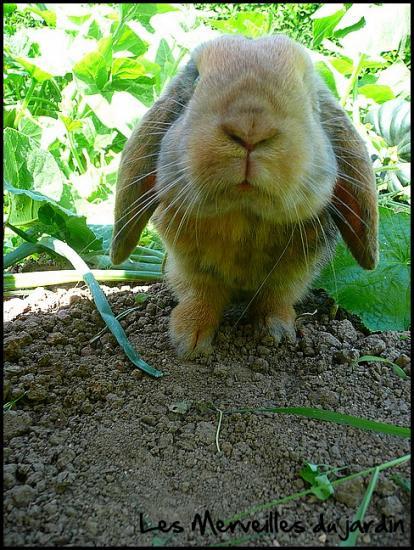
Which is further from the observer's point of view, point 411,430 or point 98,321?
point 98,321

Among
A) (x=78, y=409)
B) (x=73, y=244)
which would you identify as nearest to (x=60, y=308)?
(x=73, y=244)

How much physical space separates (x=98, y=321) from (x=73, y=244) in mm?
725

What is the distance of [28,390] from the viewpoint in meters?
2.12

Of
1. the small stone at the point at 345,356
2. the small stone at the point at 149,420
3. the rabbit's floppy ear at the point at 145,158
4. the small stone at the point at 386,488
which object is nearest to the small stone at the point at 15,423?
the small stone at the point at 149,420

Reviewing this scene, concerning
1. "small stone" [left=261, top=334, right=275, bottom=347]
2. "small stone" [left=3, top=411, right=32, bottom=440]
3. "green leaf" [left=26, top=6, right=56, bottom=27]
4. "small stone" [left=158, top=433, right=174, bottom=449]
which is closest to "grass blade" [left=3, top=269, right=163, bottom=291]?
"small stone" [left=261, top=334, right=275, bottom=347]

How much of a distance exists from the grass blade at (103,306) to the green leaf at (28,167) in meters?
0.45

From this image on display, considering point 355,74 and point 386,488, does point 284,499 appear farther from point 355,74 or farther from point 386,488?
point 355,74

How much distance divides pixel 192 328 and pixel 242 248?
424 millimetres

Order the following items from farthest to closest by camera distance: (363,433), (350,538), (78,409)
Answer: (78,409) < (363,433) < (350,538)

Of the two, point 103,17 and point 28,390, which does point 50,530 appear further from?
point 103,17

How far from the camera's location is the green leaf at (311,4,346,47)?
12.5 ft

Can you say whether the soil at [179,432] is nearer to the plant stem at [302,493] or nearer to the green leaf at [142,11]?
the plant stem at [302,493]

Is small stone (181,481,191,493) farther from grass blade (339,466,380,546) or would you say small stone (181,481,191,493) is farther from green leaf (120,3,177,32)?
green leaf (120,3,177,32)

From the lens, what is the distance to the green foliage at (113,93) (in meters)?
3.19
